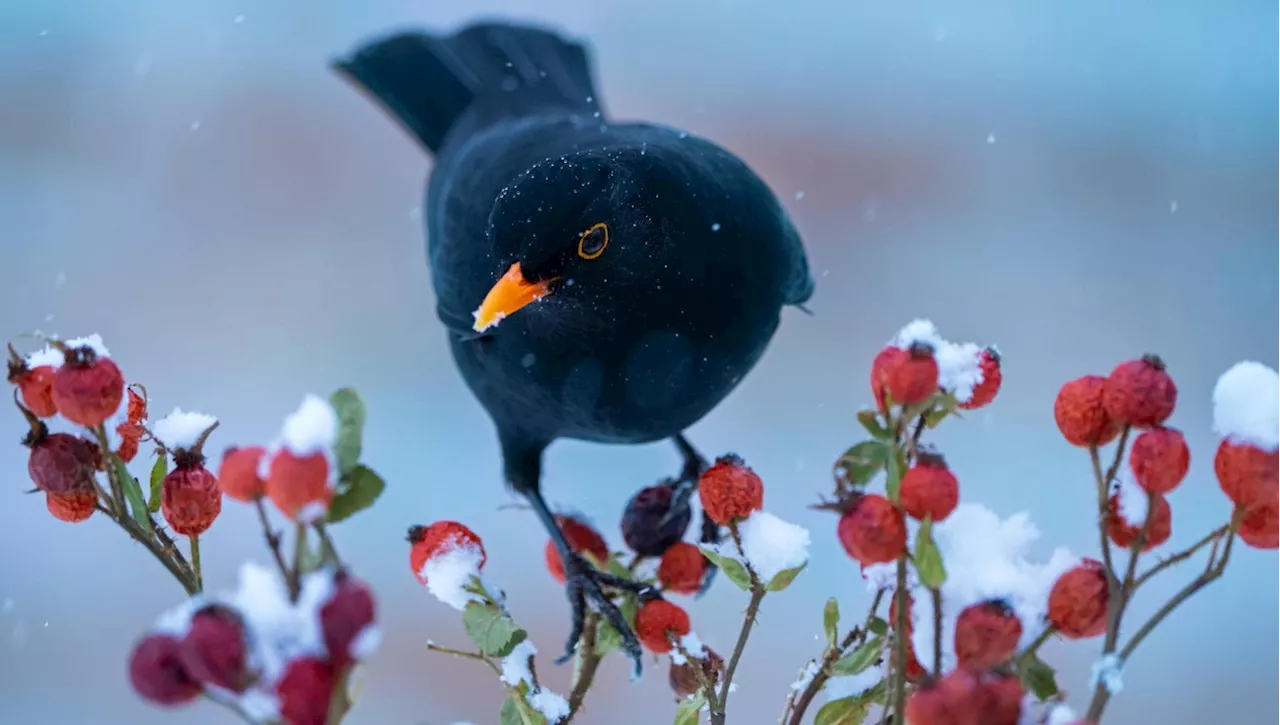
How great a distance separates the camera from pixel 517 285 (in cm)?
110

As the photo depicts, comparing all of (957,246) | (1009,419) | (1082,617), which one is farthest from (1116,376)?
(957,246)

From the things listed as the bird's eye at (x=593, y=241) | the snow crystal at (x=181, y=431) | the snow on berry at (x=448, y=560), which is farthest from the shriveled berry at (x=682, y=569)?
the snow crystal at (x=181, y=431)

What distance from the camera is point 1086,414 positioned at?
600mm

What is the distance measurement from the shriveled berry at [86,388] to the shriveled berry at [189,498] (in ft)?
0.28

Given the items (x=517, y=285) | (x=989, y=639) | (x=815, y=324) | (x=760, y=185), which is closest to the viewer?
(x=989, y=639)

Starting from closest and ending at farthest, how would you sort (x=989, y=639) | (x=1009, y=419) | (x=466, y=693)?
(x=989, y=639) < (x=466, y=693) < (x=1009, y=419)

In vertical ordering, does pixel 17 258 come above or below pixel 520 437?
above

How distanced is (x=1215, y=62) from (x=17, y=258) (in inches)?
118

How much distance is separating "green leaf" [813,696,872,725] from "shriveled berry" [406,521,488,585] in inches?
Result: 10.4

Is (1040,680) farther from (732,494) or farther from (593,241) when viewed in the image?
(593,241)

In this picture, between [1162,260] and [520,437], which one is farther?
[1162,260]

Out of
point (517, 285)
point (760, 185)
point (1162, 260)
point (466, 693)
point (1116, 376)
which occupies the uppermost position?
point (1162, 260)

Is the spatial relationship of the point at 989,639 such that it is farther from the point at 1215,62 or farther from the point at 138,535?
the point at 1215,62

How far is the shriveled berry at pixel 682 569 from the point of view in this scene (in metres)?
0.97
